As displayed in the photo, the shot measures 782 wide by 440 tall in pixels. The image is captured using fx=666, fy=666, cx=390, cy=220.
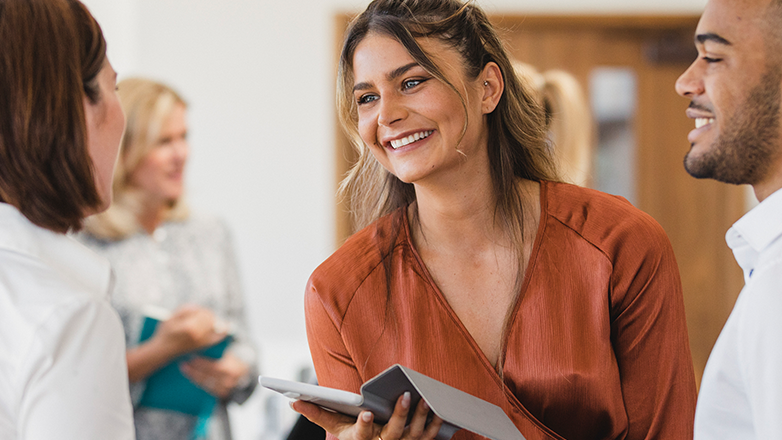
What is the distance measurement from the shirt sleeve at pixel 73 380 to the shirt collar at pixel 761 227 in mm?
860

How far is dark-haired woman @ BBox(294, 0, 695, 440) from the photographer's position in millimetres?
1229

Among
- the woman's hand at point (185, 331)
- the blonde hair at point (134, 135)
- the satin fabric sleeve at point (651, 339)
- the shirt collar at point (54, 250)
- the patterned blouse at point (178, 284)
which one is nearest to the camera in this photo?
the shirt collar at point (54, 250)

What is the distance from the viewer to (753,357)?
0.79 meters

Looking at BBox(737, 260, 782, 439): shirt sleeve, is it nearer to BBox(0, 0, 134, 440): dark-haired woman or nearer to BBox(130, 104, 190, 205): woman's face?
BBox(0, 0, 134, 440): dark-haired woman

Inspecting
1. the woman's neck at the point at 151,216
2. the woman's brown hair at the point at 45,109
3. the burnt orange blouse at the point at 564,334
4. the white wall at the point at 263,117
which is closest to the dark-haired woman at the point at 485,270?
the burnt orange blouse at the point at 564,334

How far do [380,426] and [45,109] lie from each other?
694 millimetres

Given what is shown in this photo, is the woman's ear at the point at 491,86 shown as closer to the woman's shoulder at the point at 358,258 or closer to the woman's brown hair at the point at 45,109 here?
the woman's shoulder at the point at 358,258

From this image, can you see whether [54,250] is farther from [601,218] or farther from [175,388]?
[175,388]

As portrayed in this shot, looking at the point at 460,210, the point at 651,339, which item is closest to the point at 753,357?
the point at 651,339

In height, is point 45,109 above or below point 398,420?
above

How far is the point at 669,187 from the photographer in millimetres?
3723

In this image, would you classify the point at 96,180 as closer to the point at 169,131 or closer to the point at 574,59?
the point at 169,131

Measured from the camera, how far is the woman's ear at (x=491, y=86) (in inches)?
55.2

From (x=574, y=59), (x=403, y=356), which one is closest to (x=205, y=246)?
(x=403, y=356)
